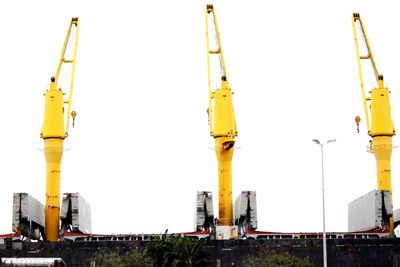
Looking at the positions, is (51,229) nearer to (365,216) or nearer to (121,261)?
(121,261)

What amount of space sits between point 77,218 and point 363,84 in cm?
4715

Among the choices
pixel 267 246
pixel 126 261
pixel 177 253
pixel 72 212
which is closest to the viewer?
pixel 177 253

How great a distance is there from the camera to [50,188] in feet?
385

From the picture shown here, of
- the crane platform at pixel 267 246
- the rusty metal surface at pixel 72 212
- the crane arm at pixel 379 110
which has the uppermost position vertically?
the crane arm at pixel 379 110

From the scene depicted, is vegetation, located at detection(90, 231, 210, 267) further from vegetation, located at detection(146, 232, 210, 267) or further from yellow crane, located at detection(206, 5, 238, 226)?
yellow crane, located at detection(206, 5, 238, 226)

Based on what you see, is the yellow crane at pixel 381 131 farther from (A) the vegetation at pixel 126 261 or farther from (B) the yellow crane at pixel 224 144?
(A) the vegetation at pixel 126 261

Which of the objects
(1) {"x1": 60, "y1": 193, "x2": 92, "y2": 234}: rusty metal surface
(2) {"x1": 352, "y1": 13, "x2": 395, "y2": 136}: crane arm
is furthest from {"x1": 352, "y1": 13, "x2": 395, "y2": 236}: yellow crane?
(1) {"x1": 60, "y1": 193, "x2": 92, "y2": 234}: rusty metal surface

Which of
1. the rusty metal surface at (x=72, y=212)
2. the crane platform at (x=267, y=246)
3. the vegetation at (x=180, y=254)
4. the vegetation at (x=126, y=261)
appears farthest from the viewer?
the rusty metal surface at (x=72, y=212)

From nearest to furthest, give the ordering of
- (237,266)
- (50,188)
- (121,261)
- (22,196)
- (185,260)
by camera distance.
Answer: (185,260) → (121,261) → (237,266) → (22,196) → (50,188)

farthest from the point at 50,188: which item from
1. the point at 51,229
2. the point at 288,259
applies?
the point at 288,259

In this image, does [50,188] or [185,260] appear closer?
[185,260]

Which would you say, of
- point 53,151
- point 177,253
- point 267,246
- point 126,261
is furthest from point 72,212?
point 177,253

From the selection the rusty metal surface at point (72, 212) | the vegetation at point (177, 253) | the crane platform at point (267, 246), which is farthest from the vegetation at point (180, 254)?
the rusty metal surface at point (72, 212)

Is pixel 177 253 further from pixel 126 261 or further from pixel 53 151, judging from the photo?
pixel 53 151
